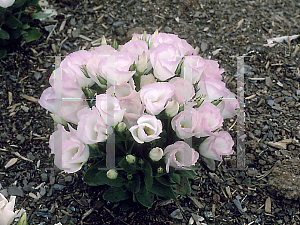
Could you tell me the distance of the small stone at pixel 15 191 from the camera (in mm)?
2021

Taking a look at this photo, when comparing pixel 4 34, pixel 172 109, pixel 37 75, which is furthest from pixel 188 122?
pixel 4 34

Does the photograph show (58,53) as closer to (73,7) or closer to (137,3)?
(73,7)

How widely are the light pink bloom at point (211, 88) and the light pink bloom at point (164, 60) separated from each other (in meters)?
0.17

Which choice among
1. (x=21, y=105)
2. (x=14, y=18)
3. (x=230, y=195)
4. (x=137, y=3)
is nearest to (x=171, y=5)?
(x=137, y=3)

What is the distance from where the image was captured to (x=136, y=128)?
1323 millimetres

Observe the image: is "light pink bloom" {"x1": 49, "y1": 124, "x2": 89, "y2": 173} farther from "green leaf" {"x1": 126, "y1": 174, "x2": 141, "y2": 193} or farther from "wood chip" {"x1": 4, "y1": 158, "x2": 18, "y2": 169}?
"wood chip" {"x1": 4, "y1": 158, "x2": 18, "y2": 169}

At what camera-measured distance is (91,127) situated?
52.1 inches

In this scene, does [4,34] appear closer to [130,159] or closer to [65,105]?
[65,105]

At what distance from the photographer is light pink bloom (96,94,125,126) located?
1.26m

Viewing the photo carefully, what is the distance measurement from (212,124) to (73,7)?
2.28 m

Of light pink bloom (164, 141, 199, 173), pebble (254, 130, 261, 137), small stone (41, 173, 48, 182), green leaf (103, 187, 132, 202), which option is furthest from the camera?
pebble (254, 130, 261, 137)

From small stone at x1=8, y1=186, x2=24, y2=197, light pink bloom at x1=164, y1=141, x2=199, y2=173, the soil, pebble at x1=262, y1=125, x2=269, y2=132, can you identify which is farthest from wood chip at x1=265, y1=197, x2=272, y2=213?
small stone at x1=8, y1=186, x2=24, y2=197

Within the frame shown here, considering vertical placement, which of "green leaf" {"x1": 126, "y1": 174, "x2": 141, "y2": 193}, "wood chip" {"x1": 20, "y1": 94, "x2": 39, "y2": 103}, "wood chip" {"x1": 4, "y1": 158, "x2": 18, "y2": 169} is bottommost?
"wood chip" {"x1": 4, "y1": 158, "x2": 18, "y2": 169}

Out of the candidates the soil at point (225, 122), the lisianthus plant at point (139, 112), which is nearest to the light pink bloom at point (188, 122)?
the lisianthus plant at point (139, 112)
